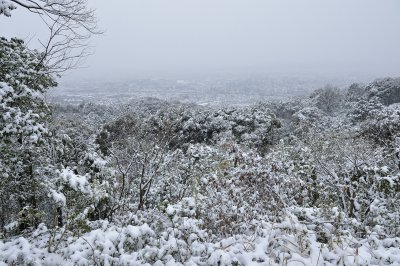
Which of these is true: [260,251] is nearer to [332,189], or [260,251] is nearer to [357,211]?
[357,211]

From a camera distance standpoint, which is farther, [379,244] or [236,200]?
[236,200]

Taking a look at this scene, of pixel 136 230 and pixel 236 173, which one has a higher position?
pixel 136 230

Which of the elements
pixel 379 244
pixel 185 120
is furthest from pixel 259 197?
pixel 185 120

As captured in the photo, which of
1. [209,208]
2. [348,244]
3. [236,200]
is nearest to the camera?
[348,244]

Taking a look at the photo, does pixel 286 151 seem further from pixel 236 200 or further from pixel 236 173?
pixel 236 200

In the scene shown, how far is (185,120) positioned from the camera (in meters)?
27.9

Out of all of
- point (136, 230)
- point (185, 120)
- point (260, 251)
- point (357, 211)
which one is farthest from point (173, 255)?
point (185, 120)

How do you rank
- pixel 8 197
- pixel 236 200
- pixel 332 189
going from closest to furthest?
pixel 236 200
pixel 332 189
pixel 8 197

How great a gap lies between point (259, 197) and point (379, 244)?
157 inches

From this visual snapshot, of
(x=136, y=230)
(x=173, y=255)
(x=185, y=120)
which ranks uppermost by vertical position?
(x=136, y=230)

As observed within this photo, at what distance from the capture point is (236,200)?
24.4 feet

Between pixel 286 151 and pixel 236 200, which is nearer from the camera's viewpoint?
pixel 236 200

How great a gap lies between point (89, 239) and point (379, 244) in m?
3.17

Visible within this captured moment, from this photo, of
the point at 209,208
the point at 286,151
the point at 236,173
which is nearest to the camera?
the point at 209,208
